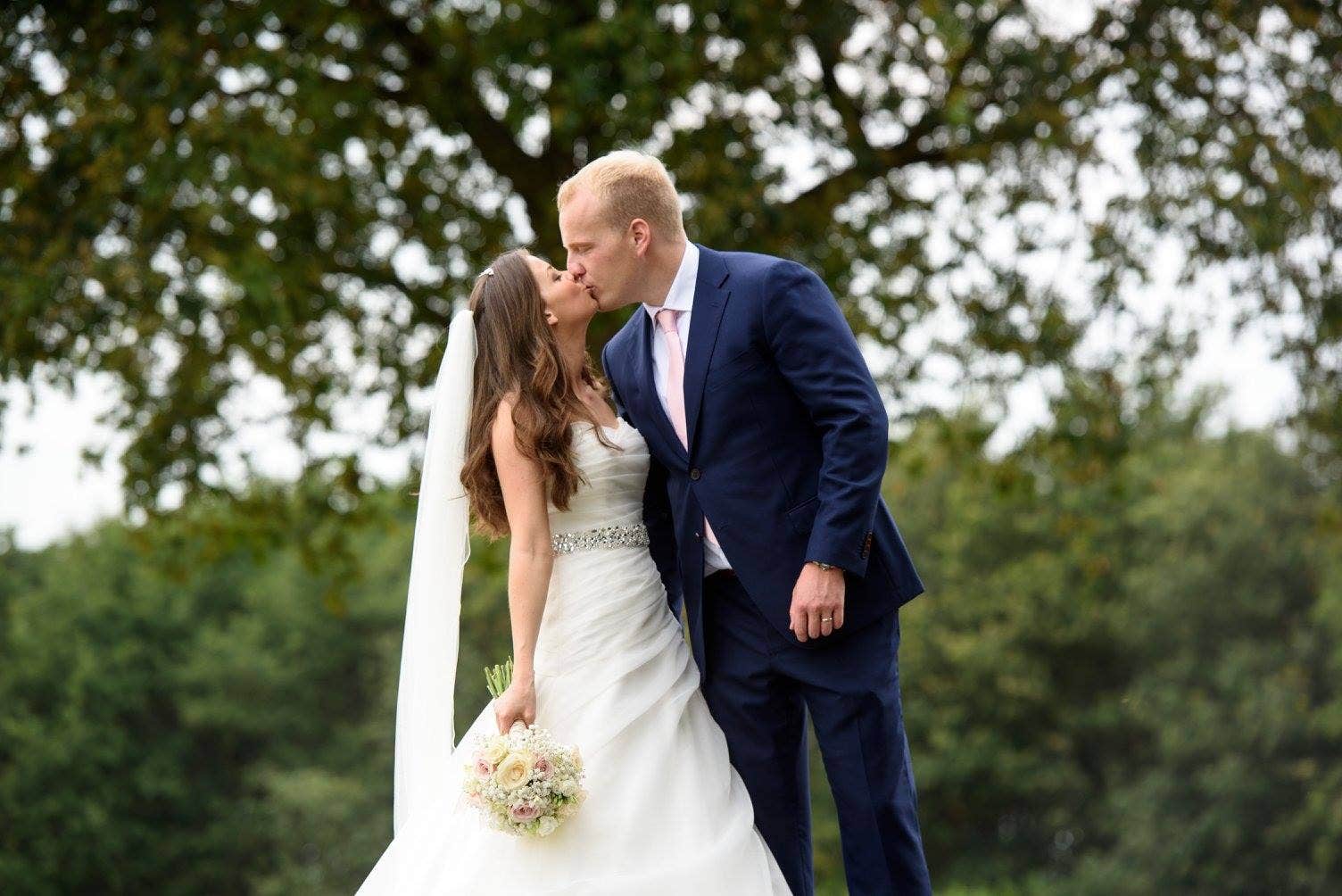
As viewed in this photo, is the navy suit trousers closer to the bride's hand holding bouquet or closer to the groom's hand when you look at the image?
the groom's hand

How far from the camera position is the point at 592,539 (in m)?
4.63

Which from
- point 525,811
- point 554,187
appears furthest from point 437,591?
point 554,187

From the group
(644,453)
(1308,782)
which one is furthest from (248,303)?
(1308,782)

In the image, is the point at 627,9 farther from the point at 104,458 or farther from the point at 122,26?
the point at 104,458

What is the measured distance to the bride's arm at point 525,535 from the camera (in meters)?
4.40

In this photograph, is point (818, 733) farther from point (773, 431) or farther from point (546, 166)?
point (546, 166)

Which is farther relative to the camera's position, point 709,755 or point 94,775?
point 94,775

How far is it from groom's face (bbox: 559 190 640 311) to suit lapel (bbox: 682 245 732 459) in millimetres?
204

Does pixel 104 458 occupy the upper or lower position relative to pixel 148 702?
upper

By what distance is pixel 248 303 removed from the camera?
A: 8602mm

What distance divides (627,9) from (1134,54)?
3115mm

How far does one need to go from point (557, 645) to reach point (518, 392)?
710 mm

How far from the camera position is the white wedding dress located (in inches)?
165

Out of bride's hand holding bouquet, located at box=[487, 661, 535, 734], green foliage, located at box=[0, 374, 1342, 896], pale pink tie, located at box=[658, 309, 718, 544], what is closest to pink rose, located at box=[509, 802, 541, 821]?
bride's hand holding bouquet, located at box=[487, 661, 535, 734]
